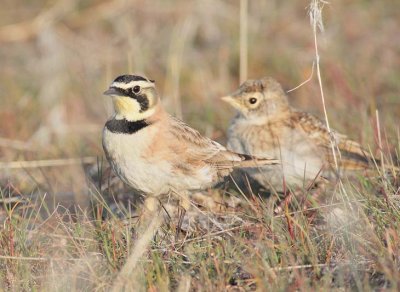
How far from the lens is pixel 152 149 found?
5219 mm

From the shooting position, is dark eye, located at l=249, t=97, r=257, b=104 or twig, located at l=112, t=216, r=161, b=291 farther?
dark eye, located at l=249, t=97, r=257, b=104

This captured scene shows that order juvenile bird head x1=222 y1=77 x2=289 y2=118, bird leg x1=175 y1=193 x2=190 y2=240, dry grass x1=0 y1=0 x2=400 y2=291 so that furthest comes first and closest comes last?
juvenile bird head x1=222 y1=77 x2=289 y2=118 → bird leg x1=175 y1=193 x2=190 y2=240 → dry grass x1=0 y1=0 x2=400 y2=291

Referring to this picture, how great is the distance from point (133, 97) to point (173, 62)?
2.65 meters

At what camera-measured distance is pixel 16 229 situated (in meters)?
4.77

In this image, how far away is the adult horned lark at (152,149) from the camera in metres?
5.15

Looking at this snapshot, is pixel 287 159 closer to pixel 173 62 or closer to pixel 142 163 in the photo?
pixel 142 163

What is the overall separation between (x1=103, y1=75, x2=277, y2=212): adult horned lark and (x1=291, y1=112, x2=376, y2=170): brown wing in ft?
2.92

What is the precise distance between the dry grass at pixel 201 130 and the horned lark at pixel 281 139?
0.90ft

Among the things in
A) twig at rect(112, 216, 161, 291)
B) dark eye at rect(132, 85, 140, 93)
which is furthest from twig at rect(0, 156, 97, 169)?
twig at rect(112, 216, 161, 291)

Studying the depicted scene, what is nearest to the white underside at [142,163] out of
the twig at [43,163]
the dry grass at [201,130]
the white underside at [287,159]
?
the dry grass at [201,130]

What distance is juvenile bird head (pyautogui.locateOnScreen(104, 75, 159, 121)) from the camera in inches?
206

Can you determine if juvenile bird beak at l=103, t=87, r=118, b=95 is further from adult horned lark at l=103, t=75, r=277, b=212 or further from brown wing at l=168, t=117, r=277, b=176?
brown wing at l=168, t=117, r=277, b=176

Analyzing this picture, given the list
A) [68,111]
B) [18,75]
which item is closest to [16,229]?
[68,111]

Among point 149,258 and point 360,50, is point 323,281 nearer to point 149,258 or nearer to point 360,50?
point 149,258
